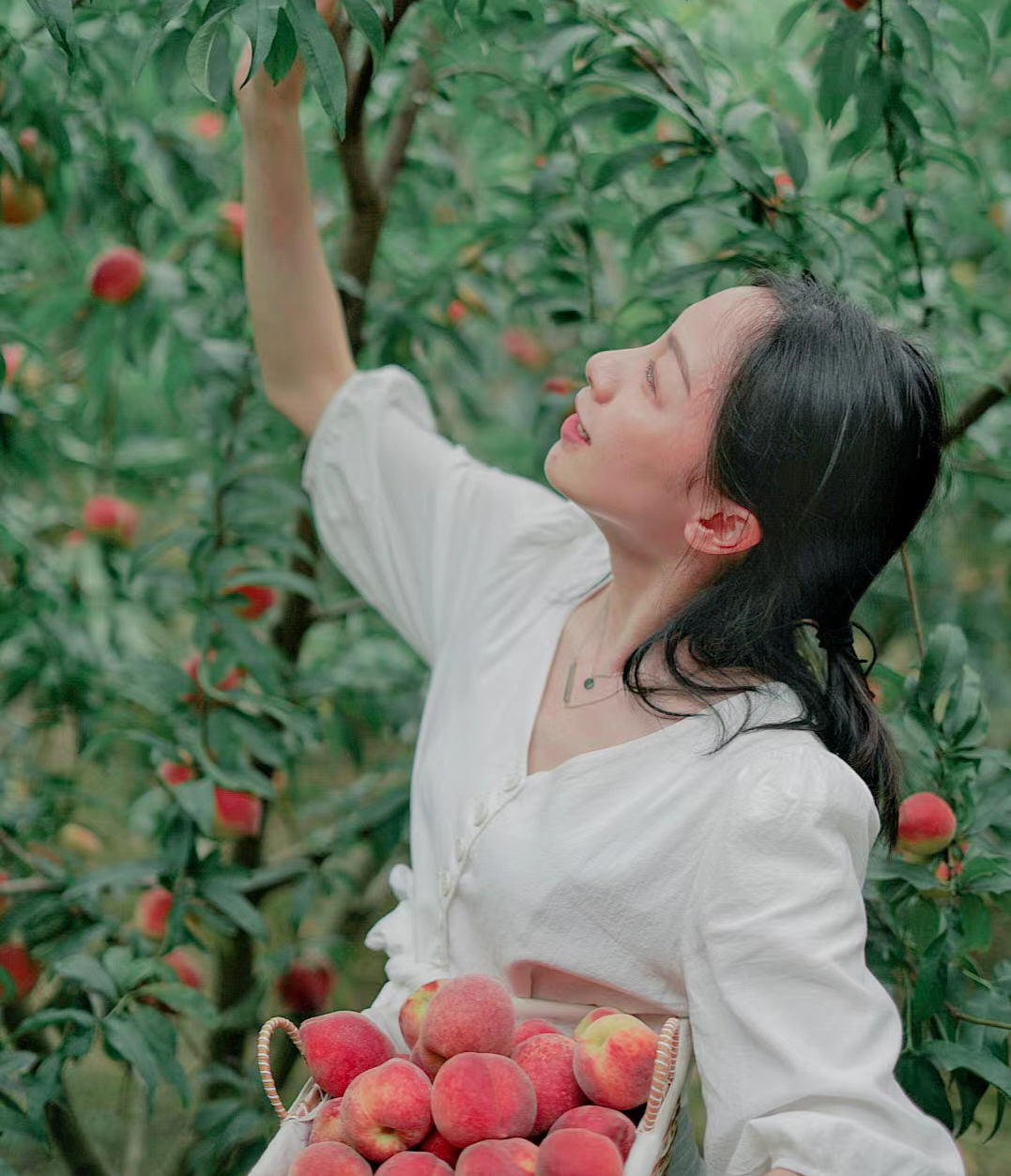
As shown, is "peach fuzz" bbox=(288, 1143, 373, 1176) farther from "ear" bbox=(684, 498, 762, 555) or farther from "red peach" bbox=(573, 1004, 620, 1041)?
"ear" bbox=(684, 498, 762, 555)

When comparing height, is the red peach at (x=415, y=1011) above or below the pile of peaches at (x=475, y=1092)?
below

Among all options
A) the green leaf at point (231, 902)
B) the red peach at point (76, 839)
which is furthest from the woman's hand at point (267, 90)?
the red peach at point (76, 839)

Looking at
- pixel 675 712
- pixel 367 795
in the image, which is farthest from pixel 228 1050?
pixel 675 712

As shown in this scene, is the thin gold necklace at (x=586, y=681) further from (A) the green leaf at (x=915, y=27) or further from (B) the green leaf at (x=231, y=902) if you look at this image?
(A) the green leaf at (x=915, y=27)

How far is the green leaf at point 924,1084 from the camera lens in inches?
42.5

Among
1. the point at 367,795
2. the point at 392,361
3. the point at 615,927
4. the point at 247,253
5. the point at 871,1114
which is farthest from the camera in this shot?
the point at 367,795

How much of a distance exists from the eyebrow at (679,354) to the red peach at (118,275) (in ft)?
2.56

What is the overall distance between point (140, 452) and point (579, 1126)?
1311 millimetres

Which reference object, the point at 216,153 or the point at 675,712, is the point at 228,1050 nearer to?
the point at 675,712

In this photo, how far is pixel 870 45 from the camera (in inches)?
49.2

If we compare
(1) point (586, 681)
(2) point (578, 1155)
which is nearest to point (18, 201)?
(1) point (586, 681)

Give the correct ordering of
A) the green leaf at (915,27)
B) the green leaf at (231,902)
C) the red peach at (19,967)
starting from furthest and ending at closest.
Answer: the red peach at (19,967)
the green leaf at (231,902)
the green leaf at (915,27)

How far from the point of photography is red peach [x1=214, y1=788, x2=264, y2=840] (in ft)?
5.25

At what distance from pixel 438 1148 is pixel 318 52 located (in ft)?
2.32
